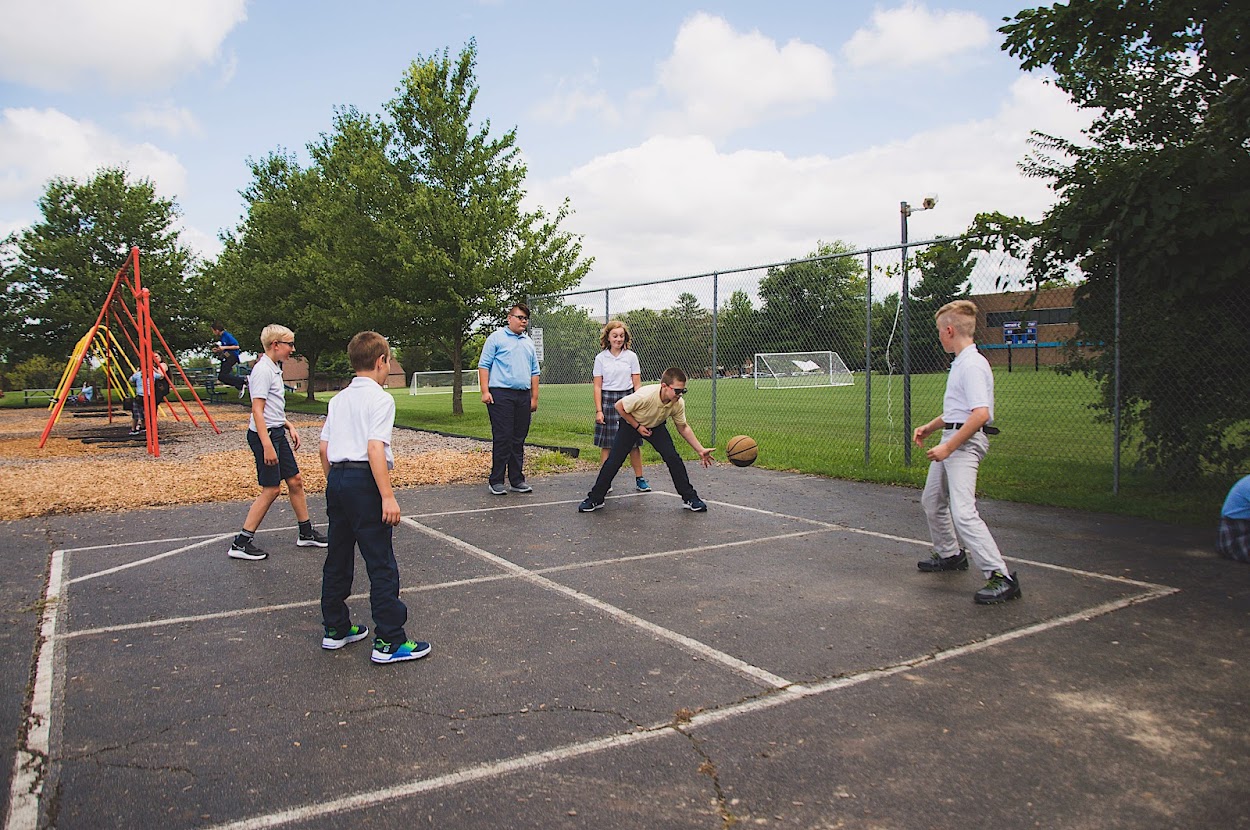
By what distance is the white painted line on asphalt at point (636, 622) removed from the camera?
4.33 m

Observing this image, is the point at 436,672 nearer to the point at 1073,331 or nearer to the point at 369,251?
the point at 1073,331

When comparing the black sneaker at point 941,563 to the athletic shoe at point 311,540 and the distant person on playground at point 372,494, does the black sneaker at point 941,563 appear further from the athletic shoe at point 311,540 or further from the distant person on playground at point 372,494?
the athletic shoe at point 311,540

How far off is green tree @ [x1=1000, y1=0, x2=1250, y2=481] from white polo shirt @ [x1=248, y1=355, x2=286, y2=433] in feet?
24.4

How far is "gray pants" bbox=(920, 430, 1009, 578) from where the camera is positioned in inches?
220

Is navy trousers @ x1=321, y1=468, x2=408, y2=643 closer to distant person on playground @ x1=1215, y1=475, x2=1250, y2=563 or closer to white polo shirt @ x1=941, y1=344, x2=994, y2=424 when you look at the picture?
white polo shirt @ x1=941, y1=344, x2=994, y2=424

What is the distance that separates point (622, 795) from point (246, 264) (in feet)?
114

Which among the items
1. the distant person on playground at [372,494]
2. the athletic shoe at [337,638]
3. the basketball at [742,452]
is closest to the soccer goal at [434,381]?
the basketball at [742,452]

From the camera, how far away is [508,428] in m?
10.4

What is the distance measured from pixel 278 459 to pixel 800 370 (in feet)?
36.7

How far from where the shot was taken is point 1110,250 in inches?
349

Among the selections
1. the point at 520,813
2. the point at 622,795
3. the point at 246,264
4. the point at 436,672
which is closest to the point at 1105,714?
the point at 622,795

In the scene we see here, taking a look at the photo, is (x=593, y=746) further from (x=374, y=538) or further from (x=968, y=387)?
(x=968, y=387)

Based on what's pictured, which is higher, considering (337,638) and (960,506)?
(960,506)

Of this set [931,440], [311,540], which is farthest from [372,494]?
[931,440]
